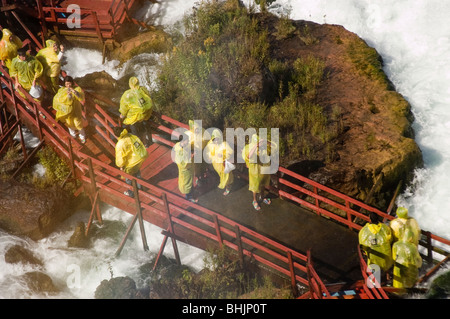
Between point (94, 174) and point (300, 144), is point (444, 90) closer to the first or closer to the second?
point (300, 144)

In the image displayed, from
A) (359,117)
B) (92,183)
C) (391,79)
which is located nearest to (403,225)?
(359,117)

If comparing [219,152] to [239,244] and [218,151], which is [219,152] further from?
[239,244]

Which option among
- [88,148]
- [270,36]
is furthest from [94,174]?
[270,36]

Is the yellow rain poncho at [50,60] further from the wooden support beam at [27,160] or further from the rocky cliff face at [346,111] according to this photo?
the rocky cliff face at [346,111]

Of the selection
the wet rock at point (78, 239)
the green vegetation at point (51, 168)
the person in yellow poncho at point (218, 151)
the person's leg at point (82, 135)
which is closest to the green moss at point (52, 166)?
the green vegetation at point (51, 168)

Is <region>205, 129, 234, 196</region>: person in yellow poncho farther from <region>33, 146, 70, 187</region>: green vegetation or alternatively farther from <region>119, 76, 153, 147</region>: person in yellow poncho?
<region>33, 146, 70, 187</region>: green vegetation

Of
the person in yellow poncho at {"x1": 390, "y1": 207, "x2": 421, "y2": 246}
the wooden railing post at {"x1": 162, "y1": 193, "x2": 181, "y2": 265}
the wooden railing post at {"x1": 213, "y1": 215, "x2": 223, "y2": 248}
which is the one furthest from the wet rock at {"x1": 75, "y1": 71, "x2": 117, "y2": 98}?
the person in yellow poncho at {"x1": 390, "y1": 207, "x2": 421, "y2": 246}
